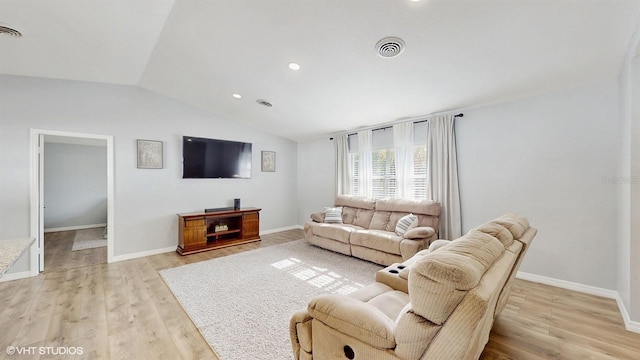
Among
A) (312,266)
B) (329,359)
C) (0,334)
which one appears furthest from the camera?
(312,266)

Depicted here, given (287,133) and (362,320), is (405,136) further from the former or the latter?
(362,320)

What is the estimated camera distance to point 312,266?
3.75 m

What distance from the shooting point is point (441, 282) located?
3.23 feet

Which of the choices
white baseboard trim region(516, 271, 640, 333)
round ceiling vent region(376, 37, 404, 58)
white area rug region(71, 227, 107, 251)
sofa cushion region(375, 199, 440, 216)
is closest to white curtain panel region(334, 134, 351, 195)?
sofa cushion region(375, 199, 440, 216)

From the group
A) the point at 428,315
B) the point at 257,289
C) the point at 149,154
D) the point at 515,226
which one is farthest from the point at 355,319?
the point at 149,154

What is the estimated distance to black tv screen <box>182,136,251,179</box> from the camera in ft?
15.7

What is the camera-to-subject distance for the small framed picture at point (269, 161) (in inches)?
239

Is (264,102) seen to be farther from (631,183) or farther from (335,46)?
(631,183)

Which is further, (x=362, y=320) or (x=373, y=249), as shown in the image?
(x=373, y=249)

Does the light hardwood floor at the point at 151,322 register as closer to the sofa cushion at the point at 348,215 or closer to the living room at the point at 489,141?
the living room at the point at 489,141

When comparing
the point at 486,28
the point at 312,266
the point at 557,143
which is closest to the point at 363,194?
the point at 312,266

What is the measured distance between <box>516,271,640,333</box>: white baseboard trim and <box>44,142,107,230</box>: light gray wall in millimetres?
9632

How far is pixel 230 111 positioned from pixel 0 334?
4.05 meters

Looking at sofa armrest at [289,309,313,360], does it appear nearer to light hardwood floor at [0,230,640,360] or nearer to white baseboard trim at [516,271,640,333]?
light hardwood floor at [0,230,640,360]
